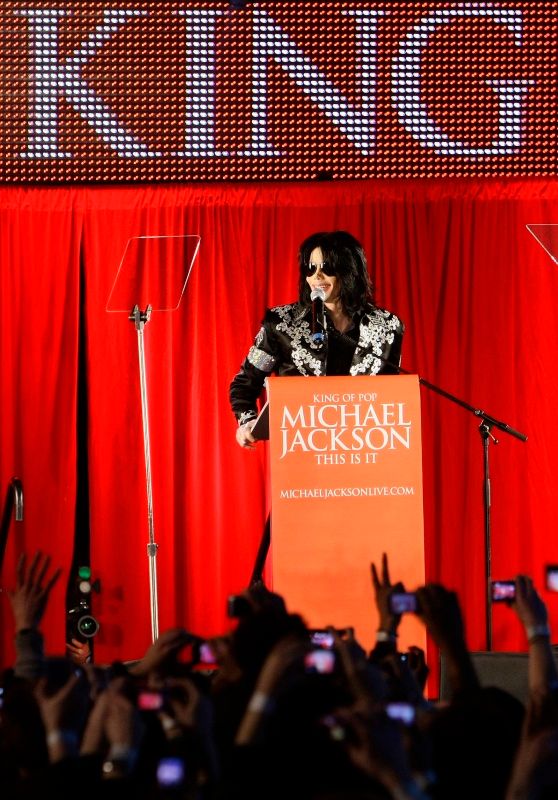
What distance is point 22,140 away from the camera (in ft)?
20.6

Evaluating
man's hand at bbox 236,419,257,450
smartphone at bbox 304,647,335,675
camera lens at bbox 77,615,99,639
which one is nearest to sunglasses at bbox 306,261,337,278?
man's hand at bbox 236,419,257,450

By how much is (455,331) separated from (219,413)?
4.23ft

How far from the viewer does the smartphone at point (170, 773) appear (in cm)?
206

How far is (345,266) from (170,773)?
3.10 meters

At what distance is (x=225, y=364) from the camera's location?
21.2ft

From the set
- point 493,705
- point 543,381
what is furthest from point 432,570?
point 493,705

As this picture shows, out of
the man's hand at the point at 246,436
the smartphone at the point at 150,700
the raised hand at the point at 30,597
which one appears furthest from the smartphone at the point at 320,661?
the man's hand at the point at 246,436

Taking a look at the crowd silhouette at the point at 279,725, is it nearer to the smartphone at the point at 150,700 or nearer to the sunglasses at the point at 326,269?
the smartphone at the point at 150,700

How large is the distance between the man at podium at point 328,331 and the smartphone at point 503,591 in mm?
2078

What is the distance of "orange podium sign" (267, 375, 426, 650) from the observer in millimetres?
4035

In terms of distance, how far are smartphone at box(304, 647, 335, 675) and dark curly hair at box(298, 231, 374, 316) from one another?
8.05ft

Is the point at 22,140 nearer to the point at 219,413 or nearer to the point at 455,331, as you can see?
the point at 219,413

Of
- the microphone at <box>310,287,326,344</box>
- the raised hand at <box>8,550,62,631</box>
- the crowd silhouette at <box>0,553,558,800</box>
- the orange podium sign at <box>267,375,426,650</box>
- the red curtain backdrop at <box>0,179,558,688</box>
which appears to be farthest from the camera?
the red curtain backdrop at <box>0,179,558,688</box>

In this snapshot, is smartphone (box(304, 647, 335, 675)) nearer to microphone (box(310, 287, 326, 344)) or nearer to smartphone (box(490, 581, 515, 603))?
smartphone (box(490, 581, 515, 603))
